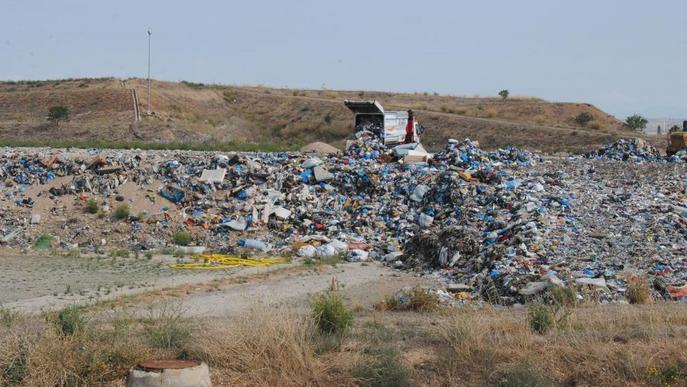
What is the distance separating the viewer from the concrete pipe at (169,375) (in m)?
7.13

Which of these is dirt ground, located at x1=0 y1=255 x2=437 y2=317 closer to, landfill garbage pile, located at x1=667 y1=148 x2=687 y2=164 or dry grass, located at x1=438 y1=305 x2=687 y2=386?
dry grass, located at x1=438 y1=305 x2=687 y2=386

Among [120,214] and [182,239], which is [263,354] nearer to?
[182,239]

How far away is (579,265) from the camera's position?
1397 centimetres

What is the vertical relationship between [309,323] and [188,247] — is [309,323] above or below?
above

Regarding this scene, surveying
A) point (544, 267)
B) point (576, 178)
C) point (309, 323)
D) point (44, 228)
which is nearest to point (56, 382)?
point (309, 323)

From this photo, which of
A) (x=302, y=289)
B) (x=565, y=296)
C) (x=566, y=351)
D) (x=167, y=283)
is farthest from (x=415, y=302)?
(x=167, y=283)

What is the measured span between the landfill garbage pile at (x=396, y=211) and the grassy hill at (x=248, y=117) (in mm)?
17888

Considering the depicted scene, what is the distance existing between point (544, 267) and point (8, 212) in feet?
46.3

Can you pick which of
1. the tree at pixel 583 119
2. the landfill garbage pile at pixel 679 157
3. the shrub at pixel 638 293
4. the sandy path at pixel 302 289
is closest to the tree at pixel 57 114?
the tree at pixel 583 119

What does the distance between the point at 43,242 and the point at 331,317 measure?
1304 cm

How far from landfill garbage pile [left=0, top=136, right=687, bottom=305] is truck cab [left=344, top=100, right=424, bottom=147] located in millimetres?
1992

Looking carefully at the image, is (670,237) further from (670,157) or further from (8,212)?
(8,212)

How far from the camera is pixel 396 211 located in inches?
824

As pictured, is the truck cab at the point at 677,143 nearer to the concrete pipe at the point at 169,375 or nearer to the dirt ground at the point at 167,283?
the dirt ground at the point at 167,283
